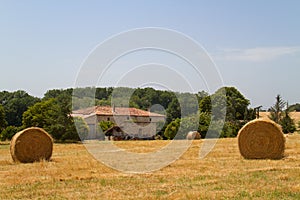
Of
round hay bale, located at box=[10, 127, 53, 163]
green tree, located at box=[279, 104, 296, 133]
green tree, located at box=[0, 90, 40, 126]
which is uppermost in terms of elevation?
green tree, located at box=[0, 90, 40, 126]

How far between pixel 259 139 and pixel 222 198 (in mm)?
9920

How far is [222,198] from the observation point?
9.03m

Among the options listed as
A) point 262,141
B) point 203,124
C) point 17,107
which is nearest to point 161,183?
point 262,141

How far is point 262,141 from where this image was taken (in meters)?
18.3

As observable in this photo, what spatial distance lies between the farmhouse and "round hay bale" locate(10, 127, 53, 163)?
8.21 metres

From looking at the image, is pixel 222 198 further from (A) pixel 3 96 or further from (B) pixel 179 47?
(A) pixel 3 96

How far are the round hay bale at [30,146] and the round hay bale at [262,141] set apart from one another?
8486 mm

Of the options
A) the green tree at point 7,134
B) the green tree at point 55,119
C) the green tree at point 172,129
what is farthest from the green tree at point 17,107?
the green tree at point 172,129

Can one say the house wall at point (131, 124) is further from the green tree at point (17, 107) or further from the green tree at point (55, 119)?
the green tree at point (17, 107)

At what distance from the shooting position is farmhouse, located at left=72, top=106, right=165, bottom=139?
30.9 meters

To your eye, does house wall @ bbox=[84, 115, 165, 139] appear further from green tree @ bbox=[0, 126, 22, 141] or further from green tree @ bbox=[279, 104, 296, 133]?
green tree @ bbox=[279, 104, 296, 133]

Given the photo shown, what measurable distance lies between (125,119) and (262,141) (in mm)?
15345

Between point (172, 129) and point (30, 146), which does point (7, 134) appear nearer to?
point (172, 129)

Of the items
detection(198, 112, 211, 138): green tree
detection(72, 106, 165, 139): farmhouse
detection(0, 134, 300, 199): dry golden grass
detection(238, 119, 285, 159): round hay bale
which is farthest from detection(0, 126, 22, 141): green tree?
detection(238, 119, 285, 159): round hay bale
